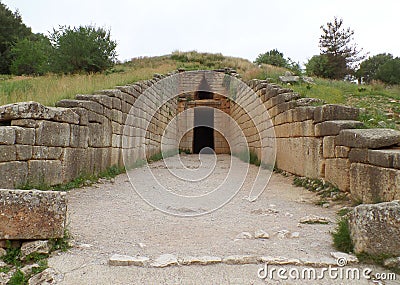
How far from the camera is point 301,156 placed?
709 centimetres

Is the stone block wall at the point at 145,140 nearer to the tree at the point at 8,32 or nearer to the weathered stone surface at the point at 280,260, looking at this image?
the weathered stone surface at the point at 280,260

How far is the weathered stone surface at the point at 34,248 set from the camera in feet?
9.23

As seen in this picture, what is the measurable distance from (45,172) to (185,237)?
2.88 meters

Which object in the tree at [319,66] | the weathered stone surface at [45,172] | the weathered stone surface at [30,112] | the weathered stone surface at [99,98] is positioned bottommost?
the weathered stone surface at [45,172]

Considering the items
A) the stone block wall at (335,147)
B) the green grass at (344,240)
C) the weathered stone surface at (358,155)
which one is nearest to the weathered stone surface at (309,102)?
the stone block wall at (335,147)

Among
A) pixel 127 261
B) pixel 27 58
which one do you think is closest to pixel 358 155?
pixel 127 261

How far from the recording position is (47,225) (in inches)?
116

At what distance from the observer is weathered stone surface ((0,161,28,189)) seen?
427 cm

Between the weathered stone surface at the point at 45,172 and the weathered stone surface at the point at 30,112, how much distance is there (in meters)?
0.71

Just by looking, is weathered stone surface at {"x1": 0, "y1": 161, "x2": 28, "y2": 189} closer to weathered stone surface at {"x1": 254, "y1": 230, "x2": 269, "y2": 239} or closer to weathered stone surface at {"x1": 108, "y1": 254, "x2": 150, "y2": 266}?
weathered stone surface at {"x1": 108, "y1": 254, "x2": 150, "y2": 266}

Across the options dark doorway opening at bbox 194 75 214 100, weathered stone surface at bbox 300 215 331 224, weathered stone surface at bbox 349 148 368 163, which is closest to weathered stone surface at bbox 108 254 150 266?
weathered stone surface at bbox 300 215 331 224

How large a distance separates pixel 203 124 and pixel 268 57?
14314 millimetres

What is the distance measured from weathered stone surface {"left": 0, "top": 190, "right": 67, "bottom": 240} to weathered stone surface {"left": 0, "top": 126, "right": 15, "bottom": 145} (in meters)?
1.73

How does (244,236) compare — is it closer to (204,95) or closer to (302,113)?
(302,113)
